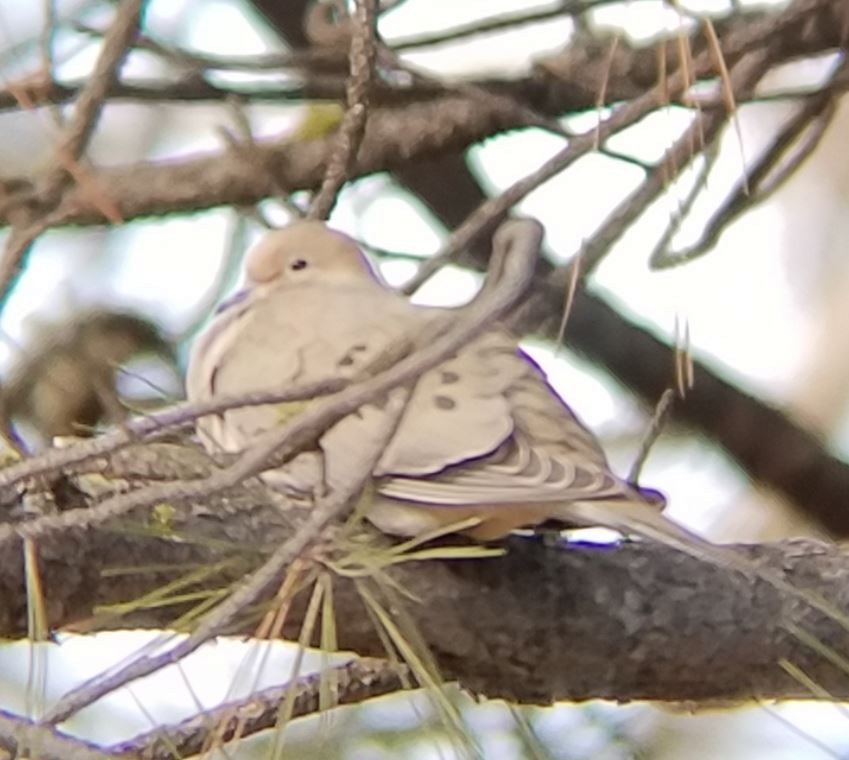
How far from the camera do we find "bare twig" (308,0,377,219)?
39.3 inches

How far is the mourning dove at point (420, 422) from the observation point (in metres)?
0.97

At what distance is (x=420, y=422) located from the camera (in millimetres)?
1030

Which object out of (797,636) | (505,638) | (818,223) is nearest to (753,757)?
(797,636)

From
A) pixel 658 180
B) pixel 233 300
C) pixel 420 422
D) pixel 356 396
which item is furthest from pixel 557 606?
pixel 233 300

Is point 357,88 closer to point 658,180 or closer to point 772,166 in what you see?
point 658,180

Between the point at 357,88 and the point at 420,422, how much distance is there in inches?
7.9

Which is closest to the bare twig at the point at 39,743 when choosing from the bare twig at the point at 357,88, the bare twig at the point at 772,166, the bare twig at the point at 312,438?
the bare twig at the point at 312,438

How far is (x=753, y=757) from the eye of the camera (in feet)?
4.72

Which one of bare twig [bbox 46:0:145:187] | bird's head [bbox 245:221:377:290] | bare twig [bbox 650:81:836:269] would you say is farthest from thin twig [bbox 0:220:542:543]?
bird's head [bbox 245:221:377:290]

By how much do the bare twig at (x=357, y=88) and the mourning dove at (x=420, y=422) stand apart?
11 cm

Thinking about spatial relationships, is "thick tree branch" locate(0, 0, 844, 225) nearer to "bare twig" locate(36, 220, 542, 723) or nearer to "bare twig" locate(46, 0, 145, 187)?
"bare twig" locate(46, 0, 145, 187)

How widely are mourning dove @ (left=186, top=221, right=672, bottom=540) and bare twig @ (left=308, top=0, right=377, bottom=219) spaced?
0.36 feet

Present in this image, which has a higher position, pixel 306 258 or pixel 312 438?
pixel 306 258

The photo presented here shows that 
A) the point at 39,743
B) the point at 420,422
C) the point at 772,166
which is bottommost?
the point at 39,743
